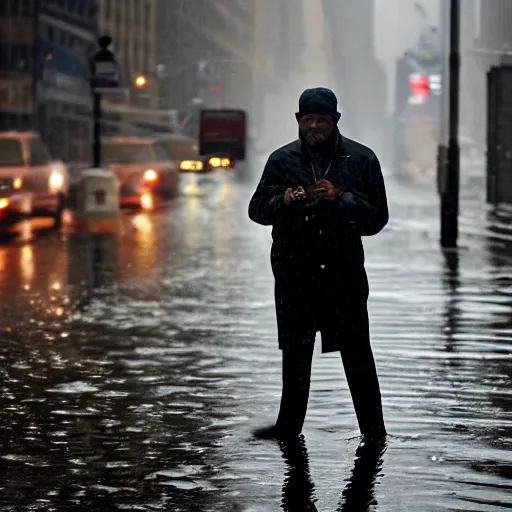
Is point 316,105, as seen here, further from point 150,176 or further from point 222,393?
point 150,176

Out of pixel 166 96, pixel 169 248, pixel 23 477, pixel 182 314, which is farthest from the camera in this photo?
pixel 166 96

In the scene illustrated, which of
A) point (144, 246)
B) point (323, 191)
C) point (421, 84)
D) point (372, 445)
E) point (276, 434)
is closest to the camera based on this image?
point (323, 191)

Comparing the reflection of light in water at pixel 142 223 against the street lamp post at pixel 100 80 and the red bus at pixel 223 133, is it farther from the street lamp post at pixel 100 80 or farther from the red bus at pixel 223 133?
the red bus at pixel 223 133

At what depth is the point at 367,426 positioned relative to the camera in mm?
8797

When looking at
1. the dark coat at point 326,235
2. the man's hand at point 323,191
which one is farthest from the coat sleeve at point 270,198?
the man's hand at point 323,191

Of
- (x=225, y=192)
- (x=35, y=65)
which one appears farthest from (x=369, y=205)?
(x=35, y=65)

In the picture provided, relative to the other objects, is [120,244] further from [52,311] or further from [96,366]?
[96,366]

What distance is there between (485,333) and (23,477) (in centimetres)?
683

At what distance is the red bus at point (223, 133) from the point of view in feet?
193

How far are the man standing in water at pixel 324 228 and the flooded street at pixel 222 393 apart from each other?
0.57m

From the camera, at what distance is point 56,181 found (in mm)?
32188

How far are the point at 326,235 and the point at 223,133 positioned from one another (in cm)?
5322

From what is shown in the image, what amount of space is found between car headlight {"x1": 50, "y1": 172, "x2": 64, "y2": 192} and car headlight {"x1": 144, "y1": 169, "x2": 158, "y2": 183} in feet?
30.4

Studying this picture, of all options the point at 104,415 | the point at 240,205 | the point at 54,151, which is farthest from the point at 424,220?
the point at 54,151
